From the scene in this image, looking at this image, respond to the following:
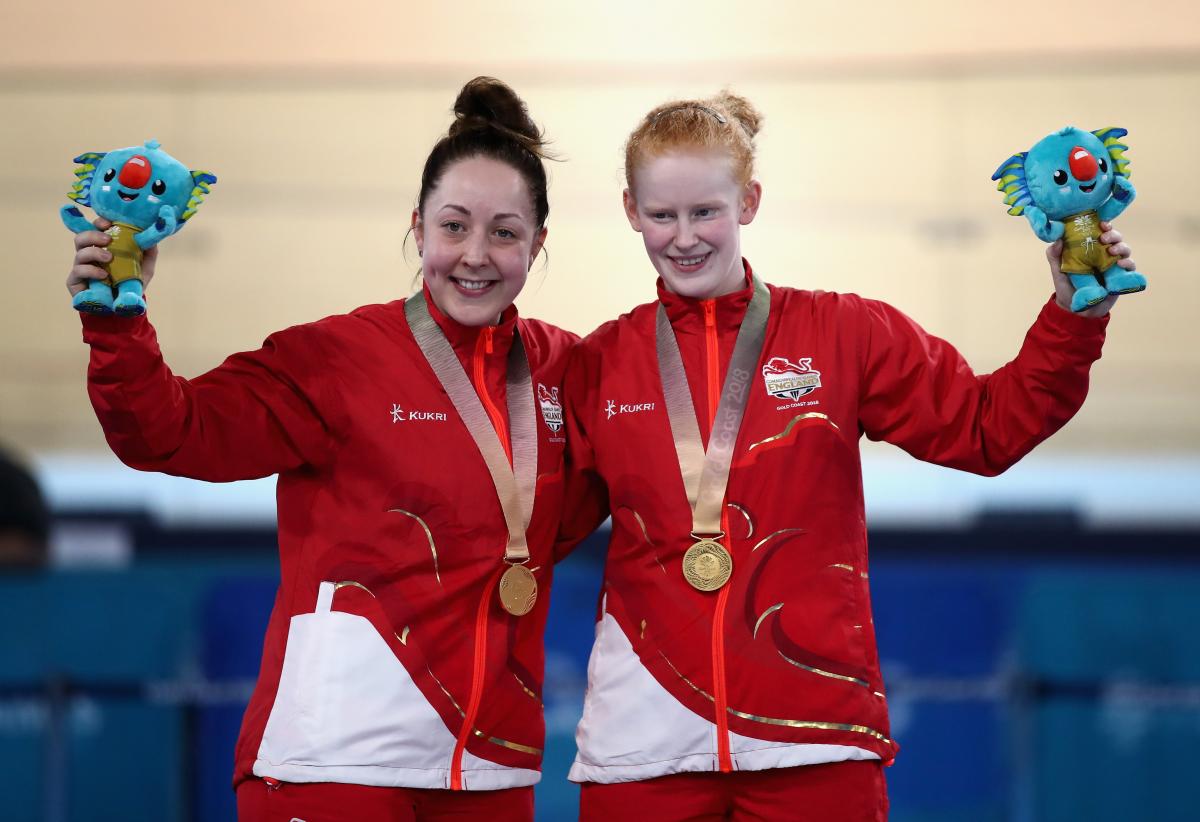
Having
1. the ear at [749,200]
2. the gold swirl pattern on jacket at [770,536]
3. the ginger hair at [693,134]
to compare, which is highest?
the ginger hair at [693,134]

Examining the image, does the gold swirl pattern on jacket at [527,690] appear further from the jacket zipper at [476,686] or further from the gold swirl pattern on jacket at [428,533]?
the gold swirl pattern on jacket at [428,533]

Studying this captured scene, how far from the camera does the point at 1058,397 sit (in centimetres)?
237

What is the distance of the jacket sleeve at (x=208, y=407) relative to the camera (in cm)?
221

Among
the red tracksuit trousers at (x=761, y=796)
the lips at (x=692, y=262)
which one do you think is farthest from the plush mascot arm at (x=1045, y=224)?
the red tracksuit trousers at (x=761, y=796)

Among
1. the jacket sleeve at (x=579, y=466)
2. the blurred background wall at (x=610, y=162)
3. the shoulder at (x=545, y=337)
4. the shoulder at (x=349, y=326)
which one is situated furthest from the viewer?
the blurred background wall at (x=610, y=162)

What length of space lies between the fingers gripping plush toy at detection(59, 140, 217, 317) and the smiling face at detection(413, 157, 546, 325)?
454mm

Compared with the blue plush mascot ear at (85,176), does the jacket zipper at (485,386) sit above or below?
below

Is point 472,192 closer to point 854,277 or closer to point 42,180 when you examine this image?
point 854,277

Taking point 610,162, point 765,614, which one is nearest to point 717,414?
point 765,614

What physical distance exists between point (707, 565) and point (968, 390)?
1.80 ft

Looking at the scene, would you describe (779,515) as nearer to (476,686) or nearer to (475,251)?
(476,686)

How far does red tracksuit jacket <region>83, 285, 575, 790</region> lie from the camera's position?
2.30 metres

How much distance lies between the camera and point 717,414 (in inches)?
95.6

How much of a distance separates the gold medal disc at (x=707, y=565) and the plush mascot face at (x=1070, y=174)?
2.55ft
